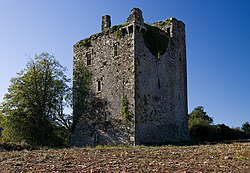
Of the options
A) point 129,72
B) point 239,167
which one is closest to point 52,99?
point 129,72

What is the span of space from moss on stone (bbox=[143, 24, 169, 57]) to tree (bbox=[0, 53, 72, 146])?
8.62m

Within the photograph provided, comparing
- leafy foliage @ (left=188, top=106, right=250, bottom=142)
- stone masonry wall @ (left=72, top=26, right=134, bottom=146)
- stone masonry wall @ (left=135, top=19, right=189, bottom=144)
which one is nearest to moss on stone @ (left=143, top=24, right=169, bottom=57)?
stone masonry wall @ (left=135, top=19, right=189, bottom=144)

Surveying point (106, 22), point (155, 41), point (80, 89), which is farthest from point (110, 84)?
point (106, 22)

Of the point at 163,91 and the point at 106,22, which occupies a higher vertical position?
the point at 106,22

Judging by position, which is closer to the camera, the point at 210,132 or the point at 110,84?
the point at 110,84

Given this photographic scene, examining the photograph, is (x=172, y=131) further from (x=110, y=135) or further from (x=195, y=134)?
(x=195, y=134)

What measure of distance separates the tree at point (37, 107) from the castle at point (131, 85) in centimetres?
151

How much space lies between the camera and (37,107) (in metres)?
27.3

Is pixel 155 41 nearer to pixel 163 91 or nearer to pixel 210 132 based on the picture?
pixel 163 91

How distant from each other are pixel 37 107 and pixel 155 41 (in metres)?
12.0

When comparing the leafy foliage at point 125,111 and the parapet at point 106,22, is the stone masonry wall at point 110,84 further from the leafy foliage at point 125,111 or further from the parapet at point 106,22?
the parapet at point 106,22

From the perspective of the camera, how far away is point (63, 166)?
1049 cm

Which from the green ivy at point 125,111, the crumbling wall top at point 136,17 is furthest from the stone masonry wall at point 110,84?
the crumbling wall top at point 136,17

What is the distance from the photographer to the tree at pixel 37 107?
26.3m
